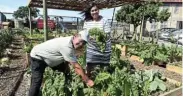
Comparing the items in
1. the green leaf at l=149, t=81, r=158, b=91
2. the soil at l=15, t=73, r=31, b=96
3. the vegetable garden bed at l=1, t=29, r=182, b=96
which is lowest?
the soil at l=15, t=73, r=31, b=96

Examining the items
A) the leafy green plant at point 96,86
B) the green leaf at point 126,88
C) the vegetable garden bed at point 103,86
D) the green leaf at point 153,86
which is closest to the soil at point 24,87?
the vegetable garden bed at point 103,86

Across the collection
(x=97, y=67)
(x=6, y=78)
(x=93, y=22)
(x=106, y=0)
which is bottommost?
(x=6, y=78)

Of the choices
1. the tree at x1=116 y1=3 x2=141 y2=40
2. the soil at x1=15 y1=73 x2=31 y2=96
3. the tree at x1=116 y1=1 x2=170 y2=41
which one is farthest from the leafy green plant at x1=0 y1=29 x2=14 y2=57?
the tree at x1=116 y1=1 x2=170 y2=41

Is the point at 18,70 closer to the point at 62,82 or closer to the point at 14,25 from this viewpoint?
the point at 62,82

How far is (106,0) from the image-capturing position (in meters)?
11.8

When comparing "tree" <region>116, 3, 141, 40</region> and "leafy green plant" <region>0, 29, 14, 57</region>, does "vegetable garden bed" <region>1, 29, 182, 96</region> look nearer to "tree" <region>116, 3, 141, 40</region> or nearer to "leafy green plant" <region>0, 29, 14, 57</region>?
"leafy green plant" <region>0, 29, 14, 57</region>

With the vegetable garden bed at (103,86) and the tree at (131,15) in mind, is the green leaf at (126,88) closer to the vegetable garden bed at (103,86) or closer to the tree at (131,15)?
the vegetable garden bed at (103,86)

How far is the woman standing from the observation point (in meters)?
4.45

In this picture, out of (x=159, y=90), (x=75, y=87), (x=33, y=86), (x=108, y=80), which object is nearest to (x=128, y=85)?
(x=108, y=80)

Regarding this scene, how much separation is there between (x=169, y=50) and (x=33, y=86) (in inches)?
197

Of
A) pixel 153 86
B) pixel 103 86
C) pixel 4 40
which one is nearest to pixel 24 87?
pixel 103 86

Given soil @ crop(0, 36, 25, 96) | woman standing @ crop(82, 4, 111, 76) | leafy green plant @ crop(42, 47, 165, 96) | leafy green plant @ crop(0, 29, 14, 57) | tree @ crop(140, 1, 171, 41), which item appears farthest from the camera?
tree @ crop(140, 1, 171, 41)

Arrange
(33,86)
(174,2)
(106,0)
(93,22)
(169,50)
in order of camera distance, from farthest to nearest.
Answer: (174,2)
(106,0)
(169,50)
(93,22)
(33,86)

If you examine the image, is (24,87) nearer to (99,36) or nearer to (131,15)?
(99,36)
